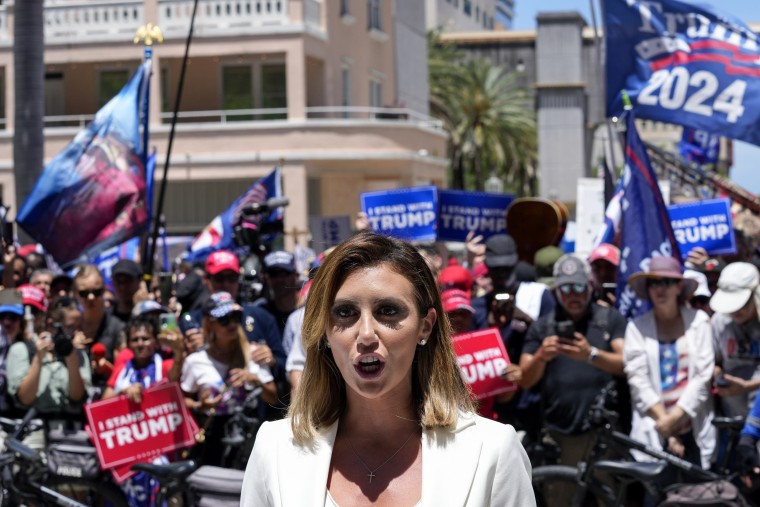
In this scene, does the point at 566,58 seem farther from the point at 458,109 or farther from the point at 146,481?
the point at 146,481

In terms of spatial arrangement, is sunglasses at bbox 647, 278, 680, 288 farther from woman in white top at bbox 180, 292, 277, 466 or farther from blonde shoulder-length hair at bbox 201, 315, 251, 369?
blonde shoulder-length hair at bbox 201, 315, 251, 369

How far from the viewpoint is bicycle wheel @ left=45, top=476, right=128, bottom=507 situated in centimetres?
866

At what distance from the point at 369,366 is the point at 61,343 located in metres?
5.52

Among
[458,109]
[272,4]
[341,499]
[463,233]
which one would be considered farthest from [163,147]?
[341,499]

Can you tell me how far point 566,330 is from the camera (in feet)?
26.4

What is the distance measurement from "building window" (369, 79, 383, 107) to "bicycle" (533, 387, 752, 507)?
3427 centimetres

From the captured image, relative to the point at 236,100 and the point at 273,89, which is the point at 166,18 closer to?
the point at 236,100

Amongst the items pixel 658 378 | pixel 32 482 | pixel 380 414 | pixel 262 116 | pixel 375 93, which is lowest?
pixel 32 482

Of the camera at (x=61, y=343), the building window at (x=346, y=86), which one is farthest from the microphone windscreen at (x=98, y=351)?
the building window at (x=346, y=86)

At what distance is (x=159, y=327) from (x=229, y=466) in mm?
994

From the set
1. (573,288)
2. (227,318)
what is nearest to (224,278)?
(227,318)

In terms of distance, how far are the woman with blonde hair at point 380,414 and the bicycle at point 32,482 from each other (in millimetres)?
4901

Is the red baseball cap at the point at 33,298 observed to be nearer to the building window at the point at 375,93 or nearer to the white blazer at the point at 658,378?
the white blazer at the point at 658,378

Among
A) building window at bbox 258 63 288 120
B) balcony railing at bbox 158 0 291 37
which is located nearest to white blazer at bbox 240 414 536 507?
balcony railing at bbox 158 0 291 37
